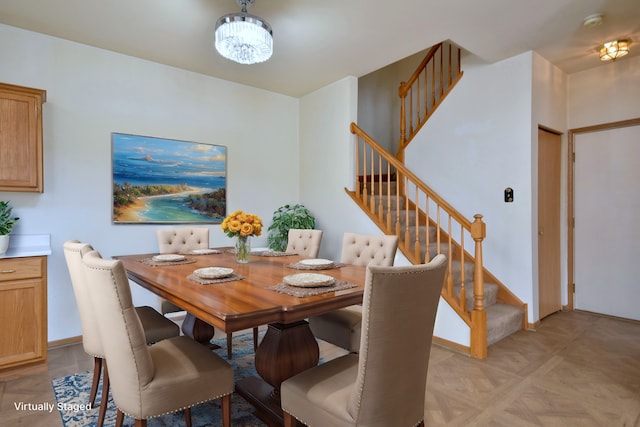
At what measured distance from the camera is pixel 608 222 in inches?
154

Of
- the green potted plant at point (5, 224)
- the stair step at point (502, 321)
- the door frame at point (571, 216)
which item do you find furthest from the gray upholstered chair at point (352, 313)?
the door frame at point (571, 216)

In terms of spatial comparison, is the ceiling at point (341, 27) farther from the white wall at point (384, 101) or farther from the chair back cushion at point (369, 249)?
the chair back cushion at point (369, 249)

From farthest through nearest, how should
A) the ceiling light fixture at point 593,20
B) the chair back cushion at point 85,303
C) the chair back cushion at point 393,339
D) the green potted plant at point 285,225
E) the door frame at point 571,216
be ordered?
the green potted plant at point 285,225 → the door frame at point 571,216 → the ceiling light fixture at point 593,20 → the chair back cushion at point 85,303 → the chair back cushion at point 393,339

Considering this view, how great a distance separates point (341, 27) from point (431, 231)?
A: 8.14 ft

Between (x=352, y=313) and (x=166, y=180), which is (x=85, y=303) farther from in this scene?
(x=166, y=180)

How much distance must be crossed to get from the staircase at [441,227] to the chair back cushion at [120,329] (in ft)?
7.86

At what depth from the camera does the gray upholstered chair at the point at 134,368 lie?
1320 mm

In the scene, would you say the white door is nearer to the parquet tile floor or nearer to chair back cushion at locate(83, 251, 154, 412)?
the parquet tile floor

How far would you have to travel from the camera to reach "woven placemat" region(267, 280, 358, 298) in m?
1.56

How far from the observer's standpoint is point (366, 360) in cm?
115

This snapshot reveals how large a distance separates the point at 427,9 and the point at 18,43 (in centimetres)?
343

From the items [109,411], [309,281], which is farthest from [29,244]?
[309,281]

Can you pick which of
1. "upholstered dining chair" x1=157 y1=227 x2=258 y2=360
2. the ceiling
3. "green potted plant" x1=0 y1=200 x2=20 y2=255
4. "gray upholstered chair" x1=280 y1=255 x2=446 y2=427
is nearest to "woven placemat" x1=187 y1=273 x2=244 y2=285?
"gray upholstered chair" x1=280 y1=255 x2=446 y2=427

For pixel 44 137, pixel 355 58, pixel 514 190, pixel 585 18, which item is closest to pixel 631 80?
pixel 585 18
